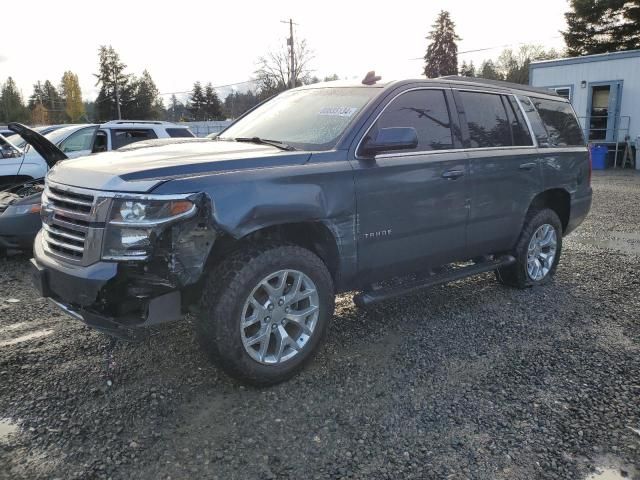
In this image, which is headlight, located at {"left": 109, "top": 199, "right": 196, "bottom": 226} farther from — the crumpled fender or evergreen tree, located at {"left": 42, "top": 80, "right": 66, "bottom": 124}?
evergreen tree, located at {"left": 42, "top": 80, "right": 66, "bottom": 124}

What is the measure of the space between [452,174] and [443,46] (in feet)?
180

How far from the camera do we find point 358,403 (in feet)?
10.4

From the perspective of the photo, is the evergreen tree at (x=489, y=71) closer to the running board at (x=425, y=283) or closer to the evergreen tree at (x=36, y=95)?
the running board at (x=425, y=283)

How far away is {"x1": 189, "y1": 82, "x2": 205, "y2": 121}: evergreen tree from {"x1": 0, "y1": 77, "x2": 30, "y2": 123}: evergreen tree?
22677 millimetres

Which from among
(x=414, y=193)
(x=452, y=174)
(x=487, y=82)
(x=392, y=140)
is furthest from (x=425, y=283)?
(x=487, y=82)

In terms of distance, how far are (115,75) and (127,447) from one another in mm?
80570

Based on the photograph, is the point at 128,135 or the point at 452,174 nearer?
the point at 452,174

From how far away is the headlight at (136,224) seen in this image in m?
2.79

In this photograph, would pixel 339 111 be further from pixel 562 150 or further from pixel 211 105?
pixel 211 105

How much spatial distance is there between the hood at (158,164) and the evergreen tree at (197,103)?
256ft

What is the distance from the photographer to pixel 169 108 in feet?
277

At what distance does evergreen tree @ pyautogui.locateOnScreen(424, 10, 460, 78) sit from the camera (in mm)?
53875

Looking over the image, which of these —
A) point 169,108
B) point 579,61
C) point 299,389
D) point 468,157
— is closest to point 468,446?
point 299,389

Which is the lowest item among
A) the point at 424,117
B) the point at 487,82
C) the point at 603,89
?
the point at 424,117
